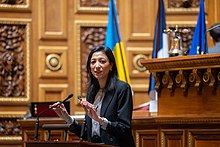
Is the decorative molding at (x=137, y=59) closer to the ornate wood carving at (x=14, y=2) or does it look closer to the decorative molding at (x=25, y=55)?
the decorative molding at (x=25, y=55)

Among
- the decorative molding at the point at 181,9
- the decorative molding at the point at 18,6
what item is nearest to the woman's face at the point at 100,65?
the decorative molding at the point at 18,6

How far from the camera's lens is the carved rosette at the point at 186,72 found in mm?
5031

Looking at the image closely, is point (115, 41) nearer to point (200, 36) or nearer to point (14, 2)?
point (200, 36)

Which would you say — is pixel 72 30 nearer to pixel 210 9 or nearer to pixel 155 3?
pixel 155 3

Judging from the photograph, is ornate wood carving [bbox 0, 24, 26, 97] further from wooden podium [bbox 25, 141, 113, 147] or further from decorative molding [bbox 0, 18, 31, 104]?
wooden podium [bbox 25, 141, 113, 147]

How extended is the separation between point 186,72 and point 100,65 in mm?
1125

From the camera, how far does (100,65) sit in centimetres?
432

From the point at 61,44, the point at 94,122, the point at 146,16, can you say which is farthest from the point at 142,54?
the point at 94,122

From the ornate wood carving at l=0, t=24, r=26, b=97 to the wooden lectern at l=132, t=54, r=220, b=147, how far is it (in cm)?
310

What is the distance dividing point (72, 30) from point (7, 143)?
5.32ft

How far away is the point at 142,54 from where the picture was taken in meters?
8.43

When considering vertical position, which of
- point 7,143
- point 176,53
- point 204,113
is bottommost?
point 7,143

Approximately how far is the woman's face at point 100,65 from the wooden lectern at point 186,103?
0.96 m

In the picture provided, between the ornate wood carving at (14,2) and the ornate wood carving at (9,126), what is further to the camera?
the ornate wood carving at (14,2)
